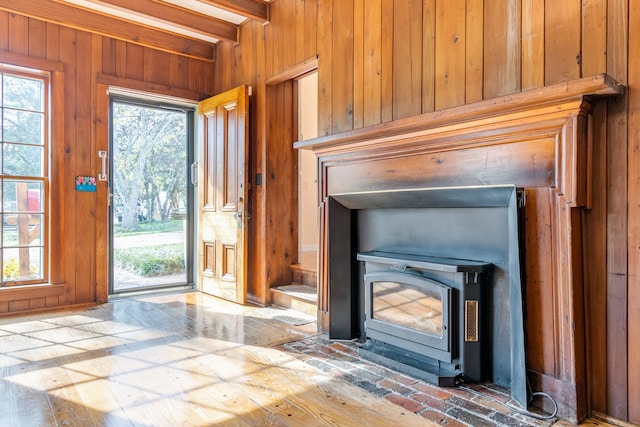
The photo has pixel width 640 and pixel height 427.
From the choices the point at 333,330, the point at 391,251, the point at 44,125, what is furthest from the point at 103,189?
the point at 391,251

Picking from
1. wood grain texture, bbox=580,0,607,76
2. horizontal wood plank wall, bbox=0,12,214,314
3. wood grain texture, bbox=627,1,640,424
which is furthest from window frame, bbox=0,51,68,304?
wood grain texture, bbox=627,1,640,424

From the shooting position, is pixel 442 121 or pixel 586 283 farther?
pixel 442 121

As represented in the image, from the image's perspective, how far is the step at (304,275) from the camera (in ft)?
13.1

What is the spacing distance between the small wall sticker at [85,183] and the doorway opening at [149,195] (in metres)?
0.27

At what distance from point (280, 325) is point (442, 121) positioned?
204 cm

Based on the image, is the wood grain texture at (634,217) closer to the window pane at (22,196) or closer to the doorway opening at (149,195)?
the doorway opening at (149,195)

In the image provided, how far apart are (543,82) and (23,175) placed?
4196 mm

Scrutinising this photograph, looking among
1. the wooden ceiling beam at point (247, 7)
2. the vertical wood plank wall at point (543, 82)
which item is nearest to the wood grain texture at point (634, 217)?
the vertical wood plank wall at point (543, 82)

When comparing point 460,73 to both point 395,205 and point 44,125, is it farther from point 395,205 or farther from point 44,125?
point 44,125

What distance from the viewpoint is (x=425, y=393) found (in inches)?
81.7

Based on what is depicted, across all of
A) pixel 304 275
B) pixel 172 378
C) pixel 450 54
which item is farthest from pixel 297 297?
pixel 450 54

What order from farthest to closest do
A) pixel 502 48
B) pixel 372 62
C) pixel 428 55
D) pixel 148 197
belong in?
1. pixel 148 197
2. pixel 372 62
3. pixel 428 55
4. pixel 502 48

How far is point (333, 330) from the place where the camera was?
2887 mm

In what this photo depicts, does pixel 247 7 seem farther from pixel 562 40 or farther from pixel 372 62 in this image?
pixel 562 40
